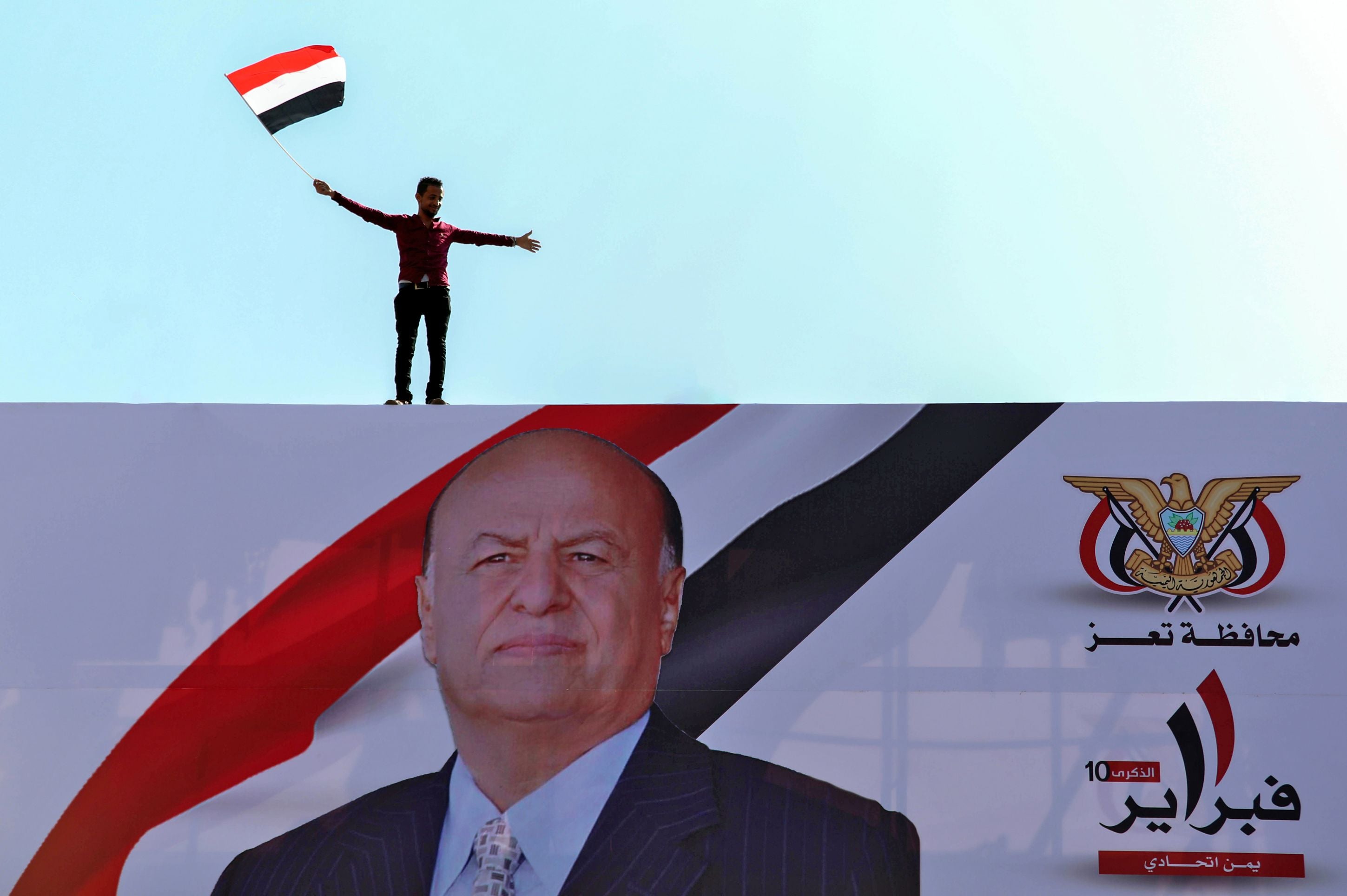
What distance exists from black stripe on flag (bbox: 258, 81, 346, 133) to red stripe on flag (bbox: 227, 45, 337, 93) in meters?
0.13

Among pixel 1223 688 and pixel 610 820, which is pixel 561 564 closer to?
pixel 610 820

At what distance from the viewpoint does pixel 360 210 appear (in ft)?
21.1

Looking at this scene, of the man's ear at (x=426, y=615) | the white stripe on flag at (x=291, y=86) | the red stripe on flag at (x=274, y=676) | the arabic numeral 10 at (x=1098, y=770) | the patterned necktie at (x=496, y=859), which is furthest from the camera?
the white stripe on flag at (x=291, y=86)

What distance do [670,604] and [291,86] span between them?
3168 mm

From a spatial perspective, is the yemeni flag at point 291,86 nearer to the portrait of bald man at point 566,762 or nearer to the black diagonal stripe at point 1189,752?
the portrait of bald man at point 566,762

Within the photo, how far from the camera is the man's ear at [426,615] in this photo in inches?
228

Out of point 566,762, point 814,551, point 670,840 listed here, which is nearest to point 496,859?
point 566,762

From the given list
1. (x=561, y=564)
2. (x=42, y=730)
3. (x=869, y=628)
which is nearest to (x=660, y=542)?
(x=561, y=564)

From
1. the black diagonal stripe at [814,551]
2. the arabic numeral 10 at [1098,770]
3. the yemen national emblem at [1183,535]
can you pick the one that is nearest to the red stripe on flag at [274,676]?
the black diagonal stripe at [814,551]

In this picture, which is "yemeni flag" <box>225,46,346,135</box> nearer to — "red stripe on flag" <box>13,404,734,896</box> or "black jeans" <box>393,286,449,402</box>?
"black jeans" <box>393,286,449,402</box>

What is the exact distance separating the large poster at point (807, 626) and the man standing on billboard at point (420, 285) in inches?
16.4

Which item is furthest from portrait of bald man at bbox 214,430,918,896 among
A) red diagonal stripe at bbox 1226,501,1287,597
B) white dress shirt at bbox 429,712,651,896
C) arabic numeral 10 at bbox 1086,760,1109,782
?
red diagonal stripe at bbox 1226,501,1287,597

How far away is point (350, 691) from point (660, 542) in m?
1.39

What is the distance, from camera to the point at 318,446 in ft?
19.6
